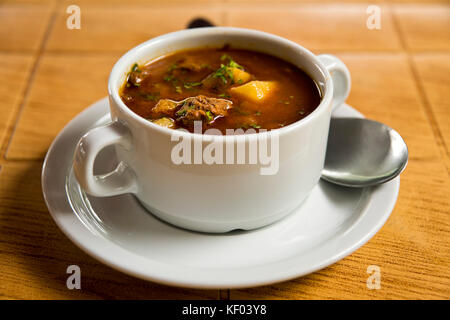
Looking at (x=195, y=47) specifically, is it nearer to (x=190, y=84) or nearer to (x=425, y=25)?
(x=190, y=84)

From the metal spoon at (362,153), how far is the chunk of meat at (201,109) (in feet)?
1.25

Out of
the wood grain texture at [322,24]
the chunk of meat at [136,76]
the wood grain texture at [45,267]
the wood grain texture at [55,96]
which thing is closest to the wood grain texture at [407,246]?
the wood grain texture at [45,267]

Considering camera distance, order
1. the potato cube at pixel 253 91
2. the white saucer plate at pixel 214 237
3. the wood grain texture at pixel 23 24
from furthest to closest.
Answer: the wood grain texture at pixel 23 24 → the potato cube at pixel 253 91 → the white saucer plate at pixel 214 237

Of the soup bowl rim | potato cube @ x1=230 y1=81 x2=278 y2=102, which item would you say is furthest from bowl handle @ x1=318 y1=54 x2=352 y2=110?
potato cube @ x1=230 y1=81 x2=278 y2=102

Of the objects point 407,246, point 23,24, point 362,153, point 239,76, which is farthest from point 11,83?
point 407,246

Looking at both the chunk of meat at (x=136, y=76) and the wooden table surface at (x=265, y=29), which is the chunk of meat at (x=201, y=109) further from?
the wooden table surface at (x=265, y=29)

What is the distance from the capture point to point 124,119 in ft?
4.25

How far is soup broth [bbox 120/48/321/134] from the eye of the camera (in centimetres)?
137

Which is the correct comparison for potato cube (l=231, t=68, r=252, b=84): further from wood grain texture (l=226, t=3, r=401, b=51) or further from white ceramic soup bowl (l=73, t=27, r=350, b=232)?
wood grain texture (l=226, t=3, r=401, b=51)

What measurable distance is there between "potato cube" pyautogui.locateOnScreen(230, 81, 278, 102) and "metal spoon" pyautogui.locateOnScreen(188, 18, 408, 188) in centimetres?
29

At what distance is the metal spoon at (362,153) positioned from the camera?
150 centimetres
